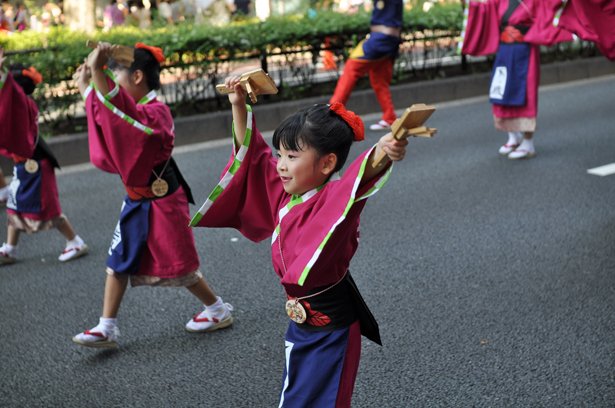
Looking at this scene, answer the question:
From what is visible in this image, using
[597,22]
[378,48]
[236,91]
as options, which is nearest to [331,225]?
[236,91]

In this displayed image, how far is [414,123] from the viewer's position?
1251 millimetres

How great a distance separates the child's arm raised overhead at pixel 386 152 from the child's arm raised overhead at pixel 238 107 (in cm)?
57

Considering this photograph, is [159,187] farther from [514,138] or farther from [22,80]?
[514,138]

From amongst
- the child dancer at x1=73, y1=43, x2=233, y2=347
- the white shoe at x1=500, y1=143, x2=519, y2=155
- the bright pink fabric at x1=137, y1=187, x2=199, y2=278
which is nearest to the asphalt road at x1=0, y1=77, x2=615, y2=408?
the child dancer at x1=73, y1=43, x2=233, y2=347

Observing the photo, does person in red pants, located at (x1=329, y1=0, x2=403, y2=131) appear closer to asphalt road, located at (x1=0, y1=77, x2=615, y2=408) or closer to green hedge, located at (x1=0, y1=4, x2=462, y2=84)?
green hedge, located at (x1=0, y1=4, x2=462, y2=84)

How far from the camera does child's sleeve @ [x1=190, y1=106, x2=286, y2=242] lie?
6.34 feet

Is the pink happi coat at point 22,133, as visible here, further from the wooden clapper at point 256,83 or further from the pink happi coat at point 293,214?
the wooden clapper at point 256,83

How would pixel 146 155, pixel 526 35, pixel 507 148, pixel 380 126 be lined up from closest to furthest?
pixel 146 155, pixel 526 35, pixel 507 148, pixel 380 126

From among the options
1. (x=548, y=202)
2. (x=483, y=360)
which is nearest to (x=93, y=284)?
(x=483, y=360)

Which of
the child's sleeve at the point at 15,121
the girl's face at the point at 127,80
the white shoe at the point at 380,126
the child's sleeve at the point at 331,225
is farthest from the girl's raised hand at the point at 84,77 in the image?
the white shoe at the point at 380,126

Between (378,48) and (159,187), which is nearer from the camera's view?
(159,187)

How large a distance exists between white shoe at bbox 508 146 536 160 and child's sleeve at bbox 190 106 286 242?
4209 millimetres

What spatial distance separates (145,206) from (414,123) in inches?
71.7

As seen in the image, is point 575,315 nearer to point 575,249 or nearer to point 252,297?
point 575,249
